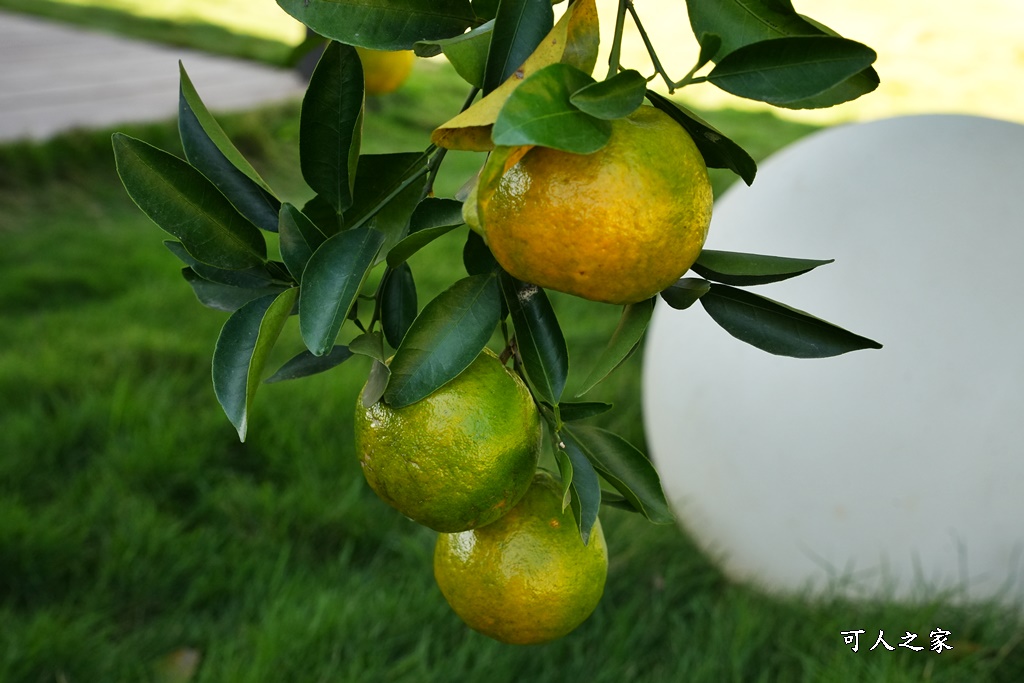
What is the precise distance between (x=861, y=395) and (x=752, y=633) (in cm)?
41

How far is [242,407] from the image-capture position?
47 centimetres

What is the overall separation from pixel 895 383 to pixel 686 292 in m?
0.98

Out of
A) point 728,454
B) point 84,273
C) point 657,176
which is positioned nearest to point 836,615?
point 728,454

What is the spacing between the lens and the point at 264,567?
63.7 inches

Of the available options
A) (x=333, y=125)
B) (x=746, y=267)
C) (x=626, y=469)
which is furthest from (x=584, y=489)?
(x=333, y=125)

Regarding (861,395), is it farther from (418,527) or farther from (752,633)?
(418,527)

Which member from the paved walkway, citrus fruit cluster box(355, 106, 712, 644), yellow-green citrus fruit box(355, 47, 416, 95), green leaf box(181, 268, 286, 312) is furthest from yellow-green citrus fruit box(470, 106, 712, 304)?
the paved walkway

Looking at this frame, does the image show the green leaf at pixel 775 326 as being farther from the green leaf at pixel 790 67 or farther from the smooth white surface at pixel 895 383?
the smooth white surface at pixel 895 383

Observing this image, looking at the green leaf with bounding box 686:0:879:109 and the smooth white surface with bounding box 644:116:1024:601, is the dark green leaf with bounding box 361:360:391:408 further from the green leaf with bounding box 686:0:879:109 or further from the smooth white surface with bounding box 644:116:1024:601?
the smooth white surface with bounding box 644:116:1024:601

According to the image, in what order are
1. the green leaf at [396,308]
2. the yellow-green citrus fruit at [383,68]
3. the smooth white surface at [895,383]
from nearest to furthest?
the green leaf at [396,308] < the yellow-green citrus fruit at [383,68] < the smooth white surface at [895,383]

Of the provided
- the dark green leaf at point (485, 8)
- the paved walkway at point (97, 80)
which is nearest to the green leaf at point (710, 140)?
the dark green leaf at point (485, 8)

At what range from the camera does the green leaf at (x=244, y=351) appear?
0.45 meters

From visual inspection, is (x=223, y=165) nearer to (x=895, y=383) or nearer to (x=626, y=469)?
(x=626, y=469)

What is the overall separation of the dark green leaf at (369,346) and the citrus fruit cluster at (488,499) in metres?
0.03
